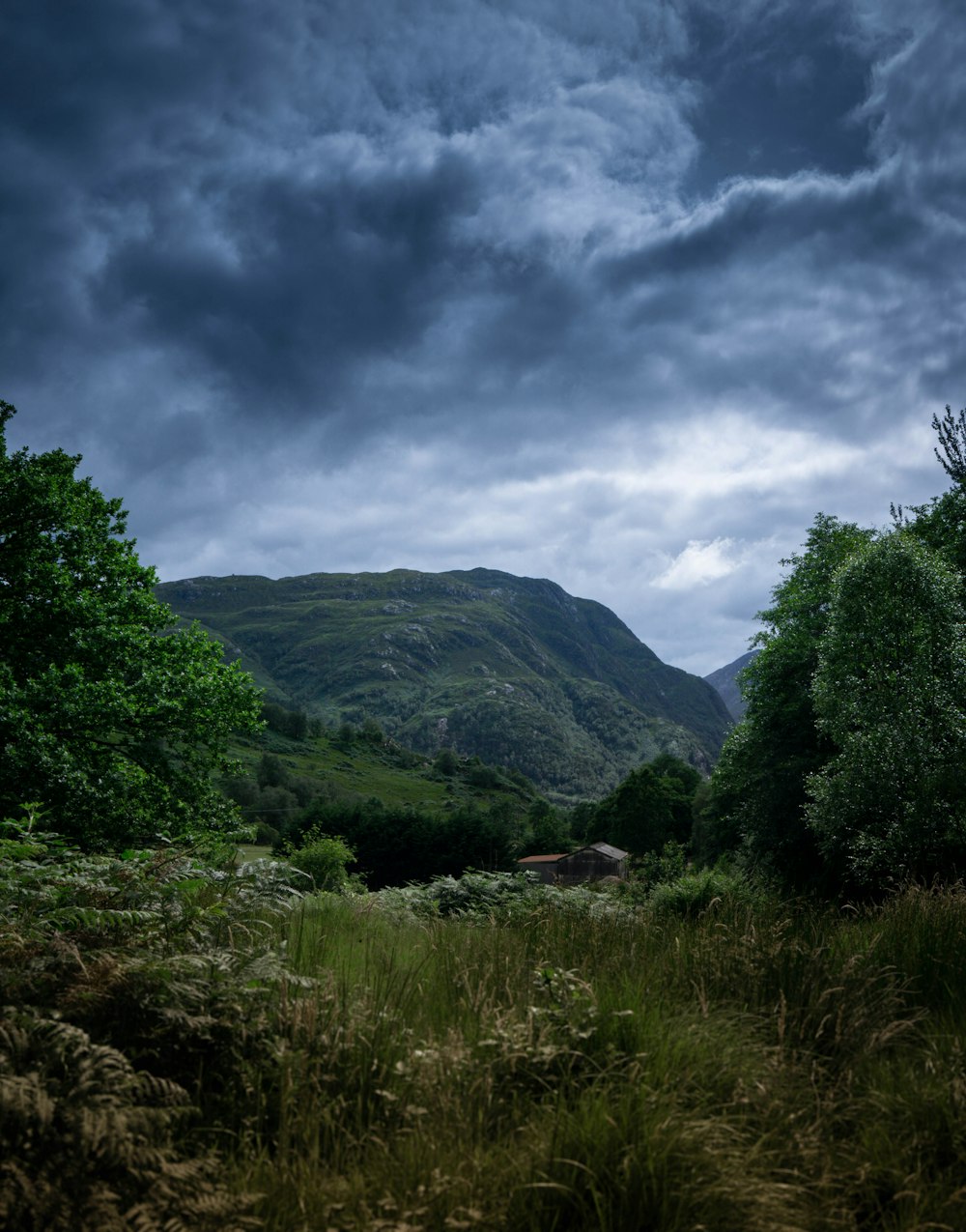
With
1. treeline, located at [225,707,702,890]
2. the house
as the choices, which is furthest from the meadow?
the house

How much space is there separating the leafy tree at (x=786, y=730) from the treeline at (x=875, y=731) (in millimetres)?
68

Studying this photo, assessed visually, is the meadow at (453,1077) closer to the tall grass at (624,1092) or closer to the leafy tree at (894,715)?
the tall grass at (624,1092)

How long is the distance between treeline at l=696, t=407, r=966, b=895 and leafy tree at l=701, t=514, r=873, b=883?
7 cm

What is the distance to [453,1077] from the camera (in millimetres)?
3678

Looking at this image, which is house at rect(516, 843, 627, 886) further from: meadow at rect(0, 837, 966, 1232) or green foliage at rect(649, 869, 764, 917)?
meadow at rect(0, 837, 966, 1232)

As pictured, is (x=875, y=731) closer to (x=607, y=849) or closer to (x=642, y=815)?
(x=607, y=849)

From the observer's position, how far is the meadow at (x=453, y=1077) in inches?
116

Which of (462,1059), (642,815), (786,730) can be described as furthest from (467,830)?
(462,1059)

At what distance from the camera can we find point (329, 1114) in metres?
3.50

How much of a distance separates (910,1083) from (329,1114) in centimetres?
274

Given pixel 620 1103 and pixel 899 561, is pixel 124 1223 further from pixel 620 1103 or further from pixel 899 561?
pixel 899 561

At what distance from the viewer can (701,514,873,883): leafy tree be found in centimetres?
2953

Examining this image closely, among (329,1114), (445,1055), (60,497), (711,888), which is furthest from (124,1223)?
(60,497)

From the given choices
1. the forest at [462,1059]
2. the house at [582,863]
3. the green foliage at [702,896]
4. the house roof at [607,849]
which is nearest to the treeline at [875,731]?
the green foliage at [702,896]
